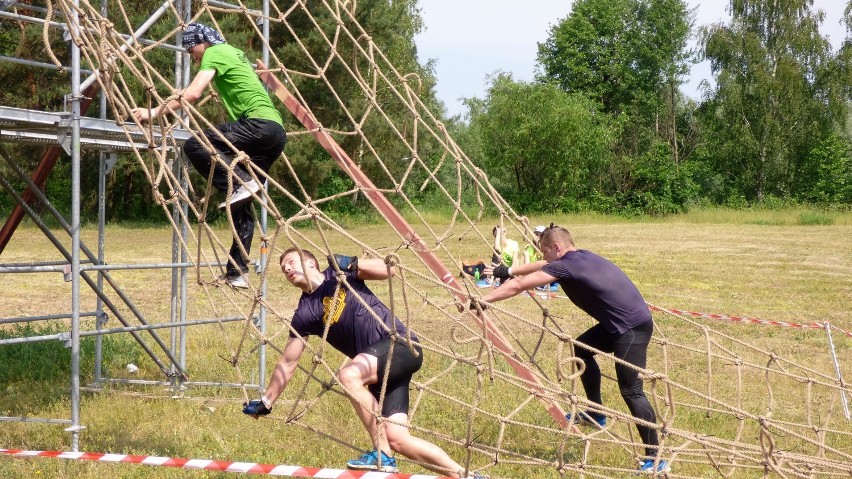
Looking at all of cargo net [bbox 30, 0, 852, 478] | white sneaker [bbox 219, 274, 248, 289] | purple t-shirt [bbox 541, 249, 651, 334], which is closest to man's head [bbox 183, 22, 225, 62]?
cargo net [bbox 30, 0, 852, 478]

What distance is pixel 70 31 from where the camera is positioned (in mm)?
5023

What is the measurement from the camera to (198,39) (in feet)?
17.9

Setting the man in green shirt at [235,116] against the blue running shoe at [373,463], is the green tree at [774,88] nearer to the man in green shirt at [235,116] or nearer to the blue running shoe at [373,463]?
the man in green shirt at [235,116]

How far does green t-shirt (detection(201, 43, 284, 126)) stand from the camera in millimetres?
5445

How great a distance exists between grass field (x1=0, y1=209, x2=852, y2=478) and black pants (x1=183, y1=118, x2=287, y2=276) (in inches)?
31.7

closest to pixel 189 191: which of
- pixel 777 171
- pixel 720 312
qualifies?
pixel 720 312

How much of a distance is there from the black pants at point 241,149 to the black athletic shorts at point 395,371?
132 cm

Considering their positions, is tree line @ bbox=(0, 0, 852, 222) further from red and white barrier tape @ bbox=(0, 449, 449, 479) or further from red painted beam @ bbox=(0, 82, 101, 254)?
red and white barrier tape @ bbox=(0, 449, 449, 479)

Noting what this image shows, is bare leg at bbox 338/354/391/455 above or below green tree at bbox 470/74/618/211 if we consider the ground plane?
below

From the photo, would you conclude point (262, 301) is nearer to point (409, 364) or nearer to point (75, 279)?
point (409, 364)

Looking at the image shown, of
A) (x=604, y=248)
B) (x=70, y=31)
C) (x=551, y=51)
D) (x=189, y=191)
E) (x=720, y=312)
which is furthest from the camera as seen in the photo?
(x=551, y=51)

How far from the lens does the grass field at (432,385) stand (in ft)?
18.6

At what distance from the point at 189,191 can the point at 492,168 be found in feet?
118

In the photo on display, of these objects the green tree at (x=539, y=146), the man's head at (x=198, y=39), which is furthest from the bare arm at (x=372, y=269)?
the green tree at (x=539, y=146)
